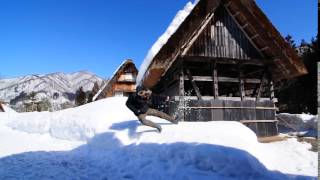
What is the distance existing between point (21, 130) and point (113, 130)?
4.98m

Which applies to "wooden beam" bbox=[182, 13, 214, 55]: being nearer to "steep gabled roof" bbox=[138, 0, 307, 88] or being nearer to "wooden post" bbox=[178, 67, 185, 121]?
"steep gabled roof" bbox=[138, 0, 307, 88]

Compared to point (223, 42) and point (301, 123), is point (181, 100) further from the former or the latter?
point (301, 123)

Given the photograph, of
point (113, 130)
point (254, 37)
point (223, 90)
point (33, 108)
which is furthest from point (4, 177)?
point (33, 108)

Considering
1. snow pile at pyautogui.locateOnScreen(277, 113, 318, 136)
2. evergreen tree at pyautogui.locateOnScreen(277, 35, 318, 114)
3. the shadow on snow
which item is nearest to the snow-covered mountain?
evergreen tree at pyautogui.locateOnScreen(277, 35, 318, 114)

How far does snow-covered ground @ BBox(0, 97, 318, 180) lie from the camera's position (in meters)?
6.35

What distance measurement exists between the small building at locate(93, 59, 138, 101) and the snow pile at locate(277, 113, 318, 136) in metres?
10.9

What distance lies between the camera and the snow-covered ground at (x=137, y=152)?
20.8 ft

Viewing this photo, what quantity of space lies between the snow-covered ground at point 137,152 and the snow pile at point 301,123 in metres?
3.97

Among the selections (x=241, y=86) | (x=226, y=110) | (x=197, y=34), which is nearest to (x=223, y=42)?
(x=197, y=34)

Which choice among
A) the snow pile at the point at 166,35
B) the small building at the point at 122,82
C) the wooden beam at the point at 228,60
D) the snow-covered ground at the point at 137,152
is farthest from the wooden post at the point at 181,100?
the small building at the point at 122,82

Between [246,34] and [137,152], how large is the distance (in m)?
7.28

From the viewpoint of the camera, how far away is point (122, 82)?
935 inches

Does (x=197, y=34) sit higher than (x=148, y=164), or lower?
higher

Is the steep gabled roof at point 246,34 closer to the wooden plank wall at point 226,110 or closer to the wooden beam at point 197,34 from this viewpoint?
the wooden beam at point 197,34
